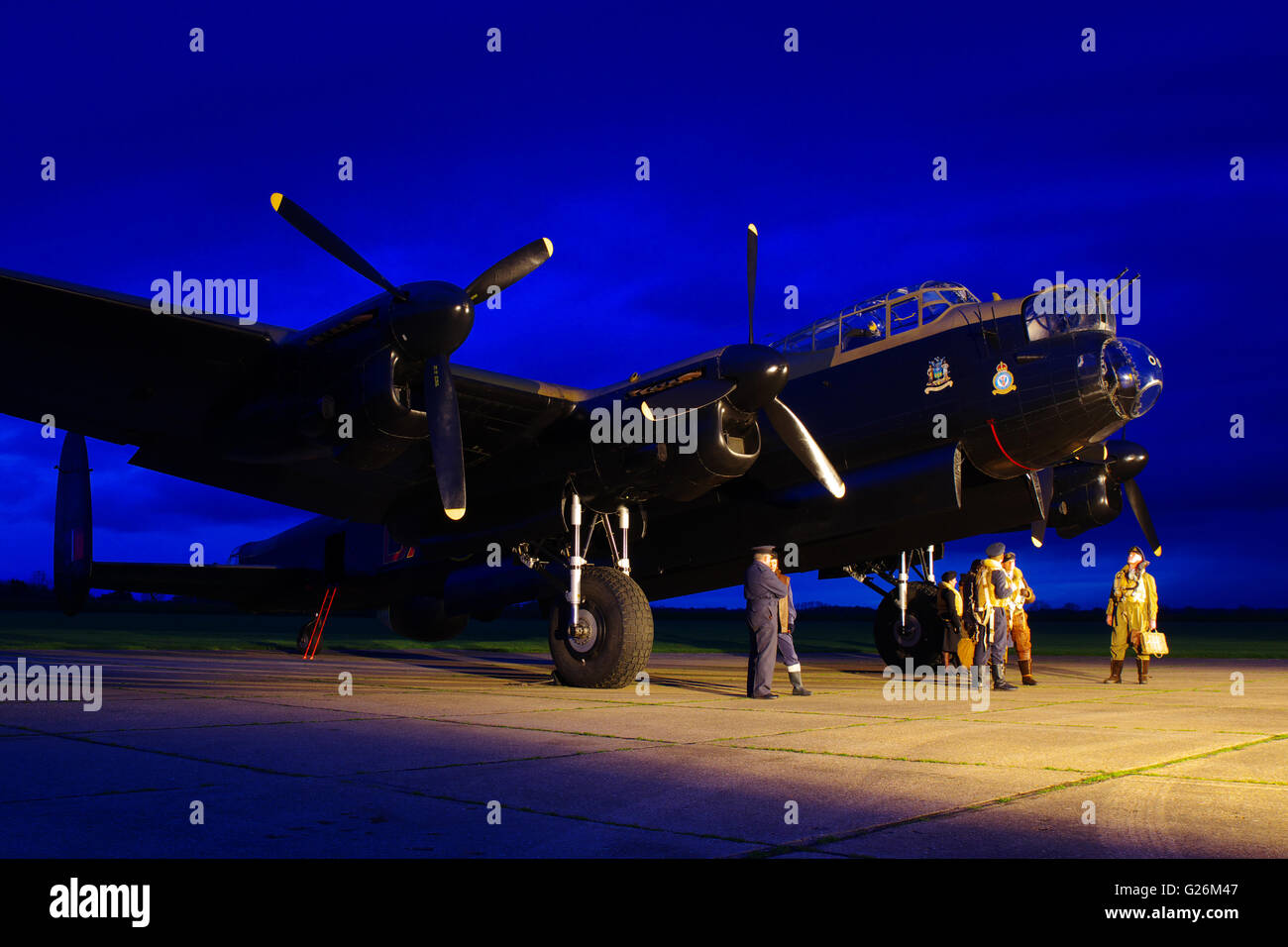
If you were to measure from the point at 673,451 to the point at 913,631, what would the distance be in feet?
29.6

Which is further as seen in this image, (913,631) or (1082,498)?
(913,631)

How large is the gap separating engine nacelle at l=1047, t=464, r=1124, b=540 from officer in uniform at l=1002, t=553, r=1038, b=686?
353 centimetres

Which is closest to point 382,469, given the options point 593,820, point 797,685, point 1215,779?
point 797,685

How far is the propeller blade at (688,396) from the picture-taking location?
1166 centimetres

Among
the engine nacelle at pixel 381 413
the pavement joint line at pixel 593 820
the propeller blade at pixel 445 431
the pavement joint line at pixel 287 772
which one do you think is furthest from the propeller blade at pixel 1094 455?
the pavement joint line at pixel 593 820

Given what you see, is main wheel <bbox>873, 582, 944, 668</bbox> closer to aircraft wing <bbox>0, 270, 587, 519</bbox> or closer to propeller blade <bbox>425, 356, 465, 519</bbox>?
aircraft wing <bbox>0, 270, 587, 519</bbox>

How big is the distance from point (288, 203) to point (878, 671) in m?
13.7

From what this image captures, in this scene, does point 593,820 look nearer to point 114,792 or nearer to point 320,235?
point 114,792

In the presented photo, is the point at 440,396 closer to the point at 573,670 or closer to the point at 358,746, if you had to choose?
the point at 573,670

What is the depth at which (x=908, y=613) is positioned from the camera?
19250 mm

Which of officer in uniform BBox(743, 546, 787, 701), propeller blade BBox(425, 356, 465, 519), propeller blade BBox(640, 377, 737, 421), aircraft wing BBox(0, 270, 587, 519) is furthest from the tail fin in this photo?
officer in uniform BBox(743, 546, 787, 701)

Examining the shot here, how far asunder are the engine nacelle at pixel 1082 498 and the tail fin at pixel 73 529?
53.4ft

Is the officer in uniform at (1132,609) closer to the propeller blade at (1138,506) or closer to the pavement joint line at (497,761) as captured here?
the propeller blade at (1138,506)

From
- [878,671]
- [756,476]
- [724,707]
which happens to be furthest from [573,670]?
[878,671]
